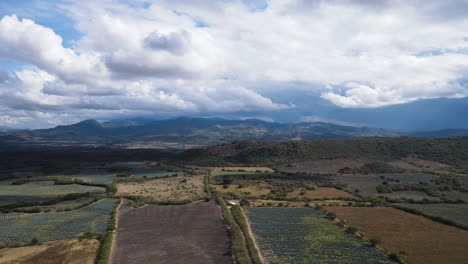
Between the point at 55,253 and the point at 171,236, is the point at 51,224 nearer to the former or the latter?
the point at 55,253

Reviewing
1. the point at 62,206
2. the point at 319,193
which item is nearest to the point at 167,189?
the point at 62,206

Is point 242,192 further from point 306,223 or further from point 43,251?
point 43,251

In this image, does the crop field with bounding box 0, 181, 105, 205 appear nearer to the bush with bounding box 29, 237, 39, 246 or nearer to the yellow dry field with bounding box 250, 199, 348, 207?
the bush with bounding box 29, 237, 39, 246

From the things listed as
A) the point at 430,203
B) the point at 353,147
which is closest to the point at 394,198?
the point at 430,203

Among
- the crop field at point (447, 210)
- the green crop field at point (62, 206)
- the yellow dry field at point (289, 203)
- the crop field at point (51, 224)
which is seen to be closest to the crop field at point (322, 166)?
the yellow dry field at point (289, 203)

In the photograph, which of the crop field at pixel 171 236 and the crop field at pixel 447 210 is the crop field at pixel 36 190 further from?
the crop field at pixel 447 210
